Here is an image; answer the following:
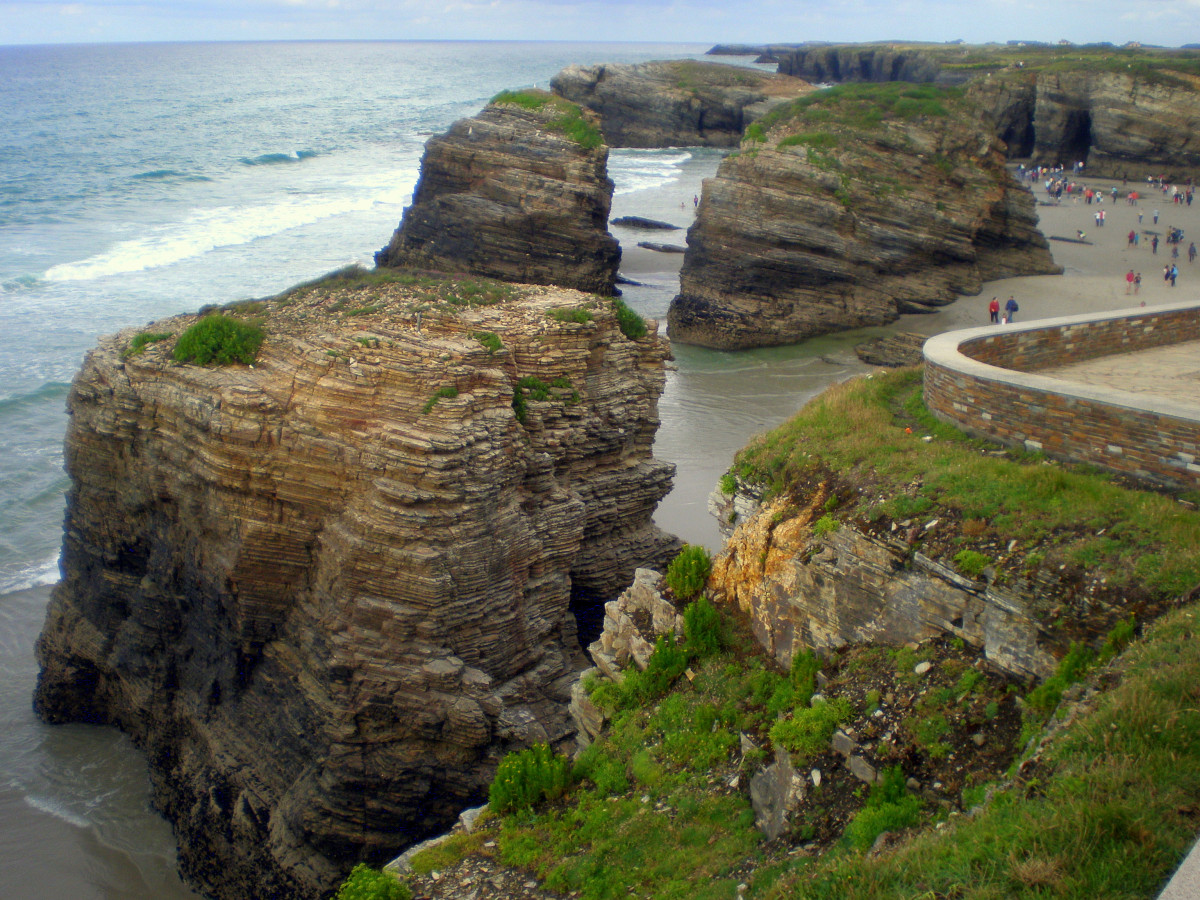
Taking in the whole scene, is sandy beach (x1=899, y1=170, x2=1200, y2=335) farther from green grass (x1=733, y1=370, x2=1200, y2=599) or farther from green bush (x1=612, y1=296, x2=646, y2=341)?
green grass (x1=733, y1=370, x2=1200, y2=599)

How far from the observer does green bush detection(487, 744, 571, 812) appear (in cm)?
968

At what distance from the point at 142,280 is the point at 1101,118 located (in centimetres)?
5751

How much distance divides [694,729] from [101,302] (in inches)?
1370

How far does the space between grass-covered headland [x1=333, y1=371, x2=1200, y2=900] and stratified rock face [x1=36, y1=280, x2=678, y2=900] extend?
2539mm

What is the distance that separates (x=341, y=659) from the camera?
11.8 metres

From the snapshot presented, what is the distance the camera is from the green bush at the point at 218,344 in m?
13.0

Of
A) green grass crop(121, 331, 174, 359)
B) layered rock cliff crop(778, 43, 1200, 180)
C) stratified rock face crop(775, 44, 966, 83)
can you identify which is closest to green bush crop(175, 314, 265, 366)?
green grass crop(121, 331, 174, 359)

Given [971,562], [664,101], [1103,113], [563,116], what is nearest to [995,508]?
[971,562]

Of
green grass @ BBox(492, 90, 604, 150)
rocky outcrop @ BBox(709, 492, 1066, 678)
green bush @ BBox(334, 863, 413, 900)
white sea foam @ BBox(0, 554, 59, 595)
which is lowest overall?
white sea foam @ BBox(0, 554, 59, 595)

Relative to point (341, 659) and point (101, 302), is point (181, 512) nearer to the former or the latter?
point (341, 659)

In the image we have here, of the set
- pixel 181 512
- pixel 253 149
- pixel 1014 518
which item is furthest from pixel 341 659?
pixel 253 149

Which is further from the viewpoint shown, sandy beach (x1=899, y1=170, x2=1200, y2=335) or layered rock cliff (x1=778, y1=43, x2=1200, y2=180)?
layered rock cliff (x1=778, y1=43, x2=1200, y2=180)

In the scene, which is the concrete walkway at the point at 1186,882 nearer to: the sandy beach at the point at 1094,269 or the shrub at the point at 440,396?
the shrub at the point at 440,396

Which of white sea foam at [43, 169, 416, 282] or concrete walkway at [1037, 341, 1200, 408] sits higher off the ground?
concrete walkway at [1037, 341, 1200, 408]
